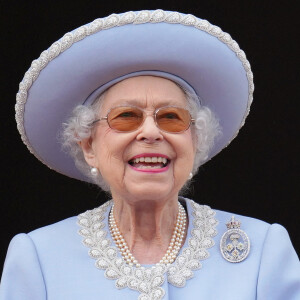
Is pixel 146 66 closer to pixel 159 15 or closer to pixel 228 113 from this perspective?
pixel 159 15

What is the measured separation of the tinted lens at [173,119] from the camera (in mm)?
4109

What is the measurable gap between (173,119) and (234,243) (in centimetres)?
52

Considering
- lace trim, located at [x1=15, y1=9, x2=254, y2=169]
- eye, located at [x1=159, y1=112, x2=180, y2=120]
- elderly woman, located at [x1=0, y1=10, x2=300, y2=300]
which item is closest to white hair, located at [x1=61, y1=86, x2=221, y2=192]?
elderly woman, located at [x1=0, y1=10, x2=300, y2=300]

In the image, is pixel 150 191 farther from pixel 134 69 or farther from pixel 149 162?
pixel 134 69

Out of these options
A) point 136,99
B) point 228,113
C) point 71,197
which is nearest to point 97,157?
point 136,99

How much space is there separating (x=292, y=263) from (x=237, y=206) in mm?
1786

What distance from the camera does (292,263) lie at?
13.5 feet

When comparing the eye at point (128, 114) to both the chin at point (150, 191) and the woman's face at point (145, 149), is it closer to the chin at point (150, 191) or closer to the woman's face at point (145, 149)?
the woman's face at point (145, 149)

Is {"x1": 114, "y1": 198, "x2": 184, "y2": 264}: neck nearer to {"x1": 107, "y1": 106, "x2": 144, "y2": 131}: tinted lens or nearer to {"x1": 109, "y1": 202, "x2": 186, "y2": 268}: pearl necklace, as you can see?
{"x1": 109, "y1": 202, "x2": 186, "y2": 268}: pearl necklace

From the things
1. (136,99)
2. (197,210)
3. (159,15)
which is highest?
(159,15)

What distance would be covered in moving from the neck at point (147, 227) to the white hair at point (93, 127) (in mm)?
193

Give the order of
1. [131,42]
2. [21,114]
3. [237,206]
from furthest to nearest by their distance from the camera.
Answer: [237,206], [21,114], [131,42]

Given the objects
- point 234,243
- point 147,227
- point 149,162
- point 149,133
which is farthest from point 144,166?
point 234,243

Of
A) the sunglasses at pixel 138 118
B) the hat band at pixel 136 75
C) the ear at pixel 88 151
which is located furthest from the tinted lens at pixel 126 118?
the ear at pixel 88 151
